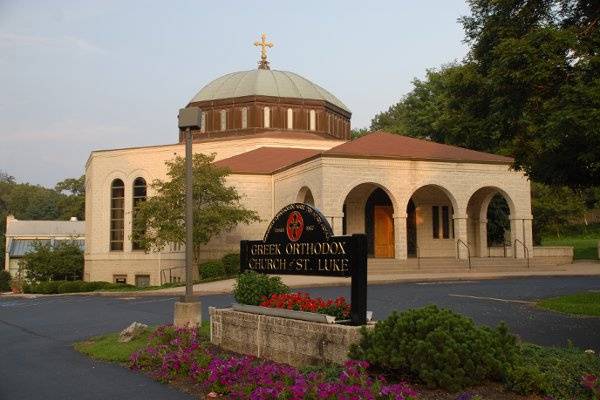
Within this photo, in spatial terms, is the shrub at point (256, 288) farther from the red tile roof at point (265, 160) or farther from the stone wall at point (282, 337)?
the red tile roof at point (265, 160)

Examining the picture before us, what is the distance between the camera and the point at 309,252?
32.1 ft

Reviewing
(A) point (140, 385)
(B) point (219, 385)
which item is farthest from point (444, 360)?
(A) point (140, 385)

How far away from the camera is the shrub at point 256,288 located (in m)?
10.7

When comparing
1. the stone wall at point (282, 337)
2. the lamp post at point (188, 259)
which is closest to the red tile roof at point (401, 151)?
the lamp post at point (188, 259)

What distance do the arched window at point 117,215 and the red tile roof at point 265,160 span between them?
8067 millimetres

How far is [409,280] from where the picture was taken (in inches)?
972

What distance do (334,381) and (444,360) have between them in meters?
1.26

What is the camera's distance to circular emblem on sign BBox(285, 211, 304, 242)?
1009cm

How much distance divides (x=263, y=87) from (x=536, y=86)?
32.8 meters

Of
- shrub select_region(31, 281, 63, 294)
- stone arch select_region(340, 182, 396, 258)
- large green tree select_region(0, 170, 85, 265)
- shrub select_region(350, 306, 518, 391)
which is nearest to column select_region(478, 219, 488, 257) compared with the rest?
stone arch select_region(340, 182, 396, 258)

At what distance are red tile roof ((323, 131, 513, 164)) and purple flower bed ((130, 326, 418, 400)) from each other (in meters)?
19.3

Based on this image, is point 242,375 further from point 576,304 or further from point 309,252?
point 576,304

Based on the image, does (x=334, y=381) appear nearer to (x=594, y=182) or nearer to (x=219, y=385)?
(x=219, y=385)

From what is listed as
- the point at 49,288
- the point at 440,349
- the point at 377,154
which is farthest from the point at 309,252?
the point at 49,288
